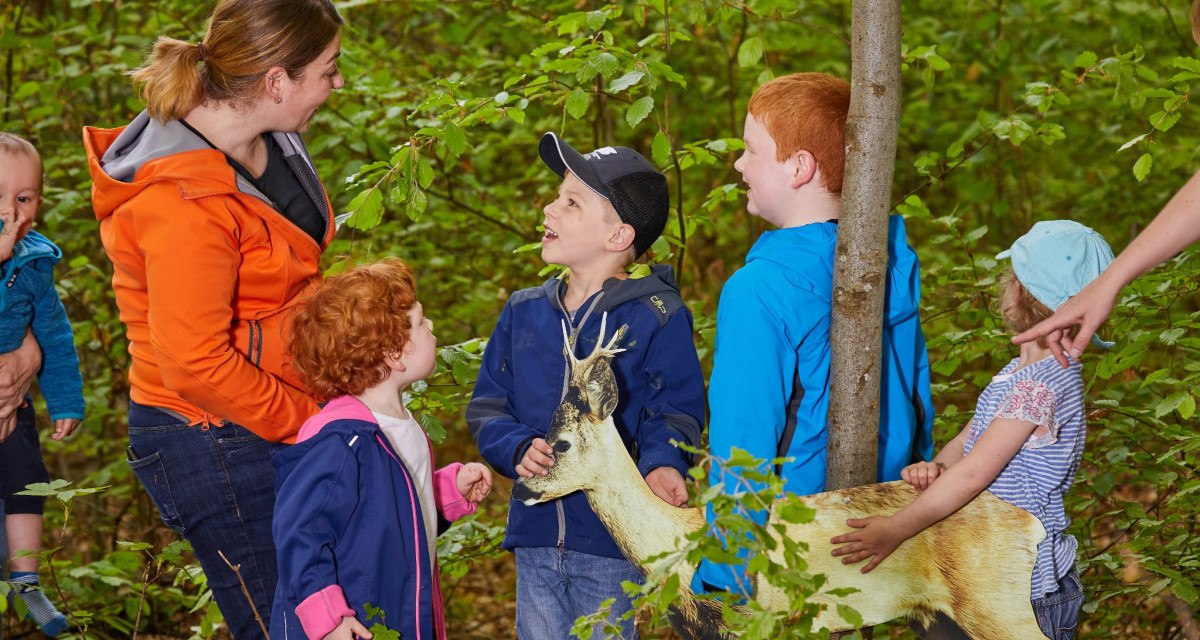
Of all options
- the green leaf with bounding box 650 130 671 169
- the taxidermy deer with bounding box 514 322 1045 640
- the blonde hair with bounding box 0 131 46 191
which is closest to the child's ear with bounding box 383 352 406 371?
the taxidermy deer with bounding box 514 322 1045 640

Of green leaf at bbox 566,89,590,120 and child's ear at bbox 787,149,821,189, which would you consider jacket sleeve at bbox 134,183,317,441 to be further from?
child's ear at bbox 787,149,821,189

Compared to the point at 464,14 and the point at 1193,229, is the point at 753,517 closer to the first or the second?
the point at 1193,229

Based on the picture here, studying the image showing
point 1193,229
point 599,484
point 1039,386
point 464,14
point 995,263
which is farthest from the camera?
point 464,14

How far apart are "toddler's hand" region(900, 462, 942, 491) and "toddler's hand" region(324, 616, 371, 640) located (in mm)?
1147

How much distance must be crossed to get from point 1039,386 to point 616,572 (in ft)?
3.43

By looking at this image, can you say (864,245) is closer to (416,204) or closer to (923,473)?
(923,473)

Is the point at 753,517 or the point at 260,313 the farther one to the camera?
the point at 260,313

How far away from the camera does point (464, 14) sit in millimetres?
5613

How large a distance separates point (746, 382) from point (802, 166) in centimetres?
52

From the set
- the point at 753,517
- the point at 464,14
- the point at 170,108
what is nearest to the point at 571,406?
the point at 753,517

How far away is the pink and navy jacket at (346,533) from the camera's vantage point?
7.29 ft

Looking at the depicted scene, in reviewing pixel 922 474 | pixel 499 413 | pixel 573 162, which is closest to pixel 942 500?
pixel 922 474

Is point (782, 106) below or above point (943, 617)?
above

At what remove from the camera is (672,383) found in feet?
8.30
